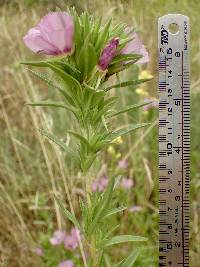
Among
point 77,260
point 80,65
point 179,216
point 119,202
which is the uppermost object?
point 80,65

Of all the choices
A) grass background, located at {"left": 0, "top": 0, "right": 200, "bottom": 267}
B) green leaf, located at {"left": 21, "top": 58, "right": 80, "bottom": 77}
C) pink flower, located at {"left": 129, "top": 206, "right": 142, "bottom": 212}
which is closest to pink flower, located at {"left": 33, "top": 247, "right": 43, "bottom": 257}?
grass background, located at {"left": 0, "top": 0, "right": 200, "bottom": 267}

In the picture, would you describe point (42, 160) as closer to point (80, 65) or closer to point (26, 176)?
point (26, 176)

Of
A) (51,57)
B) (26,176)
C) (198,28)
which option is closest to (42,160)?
(26,176)

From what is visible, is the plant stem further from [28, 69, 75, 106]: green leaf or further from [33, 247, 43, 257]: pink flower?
[33, 247, 43, 257]: pink flower

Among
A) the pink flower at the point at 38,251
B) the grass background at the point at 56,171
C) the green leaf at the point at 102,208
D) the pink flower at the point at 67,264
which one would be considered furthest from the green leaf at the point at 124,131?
the pink flower at the point at 38,251

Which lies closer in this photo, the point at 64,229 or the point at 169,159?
the point at 169,159

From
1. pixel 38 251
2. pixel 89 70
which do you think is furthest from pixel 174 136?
pixel 38 251
